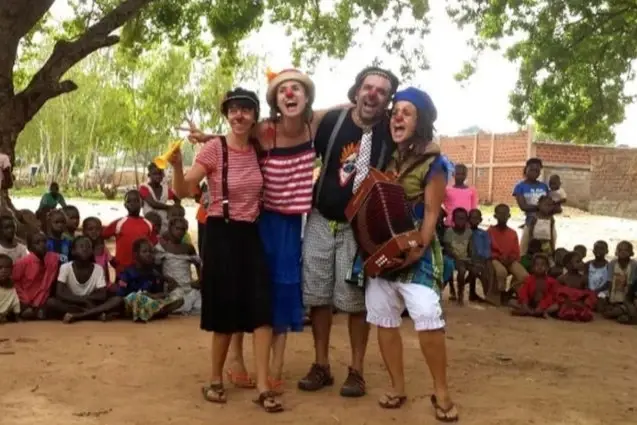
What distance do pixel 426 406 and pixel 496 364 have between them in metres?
1.45

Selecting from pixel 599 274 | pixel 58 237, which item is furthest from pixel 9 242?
pixel 599 274

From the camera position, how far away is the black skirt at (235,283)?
14.0ft

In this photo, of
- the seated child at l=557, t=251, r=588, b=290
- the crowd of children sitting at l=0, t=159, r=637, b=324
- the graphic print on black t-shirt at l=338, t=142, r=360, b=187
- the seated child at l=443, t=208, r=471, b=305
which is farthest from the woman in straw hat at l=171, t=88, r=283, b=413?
the seated child at l=557, t=251, r=588, b=290

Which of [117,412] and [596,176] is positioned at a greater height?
[596,176]

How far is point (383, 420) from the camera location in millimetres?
4059

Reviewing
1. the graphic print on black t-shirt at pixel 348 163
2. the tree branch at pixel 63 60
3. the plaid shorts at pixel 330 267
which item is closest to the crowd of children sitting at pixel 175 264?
the tree branch at pixel 63 60

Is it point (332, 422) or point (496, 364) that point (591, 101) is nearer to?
point (496, 364)

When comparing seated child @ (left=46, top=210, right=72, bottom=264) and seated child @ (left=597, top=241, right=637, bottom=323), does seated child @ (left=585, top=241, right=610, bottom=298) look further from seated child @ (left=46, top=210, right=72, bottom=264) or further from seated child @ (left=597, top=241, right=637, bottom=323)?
seated child @ (left=46, top=210, right=72, bottom=264)

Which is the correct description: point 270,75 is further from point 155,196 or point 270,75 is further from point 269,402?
point 155,196

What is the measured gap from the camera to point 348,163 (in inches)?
172

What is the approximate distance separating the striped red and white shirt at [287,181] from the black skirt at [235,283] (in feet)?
0.68

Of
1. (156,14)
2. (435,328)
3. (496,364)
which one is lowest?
(496,364)

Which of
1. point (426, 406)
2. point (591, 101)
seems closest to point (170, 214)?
point (426, 406)

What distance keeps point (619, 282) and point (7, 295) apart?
241 inches
